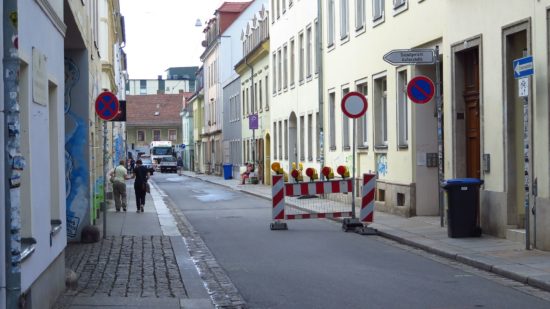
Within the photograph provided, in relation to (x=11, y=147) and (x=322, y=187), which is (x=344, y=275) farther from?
(x=322, y=187)

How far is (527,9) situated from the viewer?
14.0m

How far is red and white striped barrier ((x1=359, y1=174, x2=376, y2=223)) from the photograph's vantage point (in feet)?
59.7

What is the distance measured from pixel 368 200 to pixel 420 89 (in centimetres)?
260

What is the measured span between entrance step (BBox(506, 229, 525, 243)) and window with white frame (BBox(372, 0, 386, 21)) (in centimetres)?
1021

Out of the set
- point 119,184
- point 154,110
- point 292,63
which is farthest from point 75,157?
point 154,110

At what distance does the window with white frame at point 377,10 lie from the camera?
2386cm

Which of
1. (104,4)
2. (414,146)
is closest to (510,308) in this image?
(414,146)

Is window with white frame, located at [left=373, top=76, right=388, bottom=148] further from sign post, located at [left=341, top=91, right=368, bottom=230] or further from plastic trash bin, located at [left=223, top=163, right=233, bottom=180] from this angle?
plastic trash bin, located at [left=223, top=163, right=233, bottom=180]

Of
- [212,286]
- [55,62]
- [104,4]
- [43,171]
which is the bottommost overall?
[212,286]

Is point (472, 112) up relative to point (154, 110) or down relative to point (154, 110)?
down

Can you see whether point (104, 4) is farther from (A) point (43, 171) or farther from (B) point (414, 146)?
(A) point (43, 171)

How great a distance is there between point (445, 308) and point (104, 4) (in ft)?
86.4

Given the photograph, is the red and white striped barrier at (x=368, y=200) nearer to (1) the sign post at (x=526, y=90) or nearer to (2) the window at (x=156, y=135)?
(1) the sign post at (x=526, y=90)

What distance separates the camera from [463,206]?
1552cm
